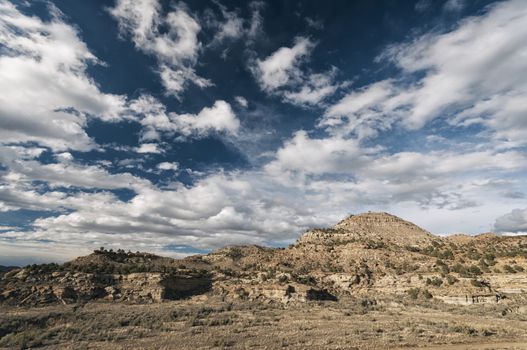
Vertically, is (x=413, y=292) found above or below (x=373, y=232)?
below

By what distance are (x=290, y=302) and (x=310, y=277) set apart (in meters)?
16.1

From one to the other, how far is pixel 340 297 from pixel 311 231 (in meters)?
45.0

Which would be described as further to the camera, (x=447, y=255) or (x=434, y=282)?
(x=447, y=255)

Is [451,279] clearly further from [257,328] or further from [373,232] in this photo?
[373,232]

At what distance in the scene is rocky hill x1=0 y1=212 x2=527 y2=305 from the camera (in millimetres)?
39094

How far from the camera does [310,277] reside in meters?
55.6

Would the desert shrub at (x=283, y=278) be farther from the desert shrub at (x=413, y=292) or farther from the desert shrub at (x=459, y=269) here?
the desert shrub at (x=459, y=269)

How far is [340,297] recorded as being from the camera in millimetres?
47625

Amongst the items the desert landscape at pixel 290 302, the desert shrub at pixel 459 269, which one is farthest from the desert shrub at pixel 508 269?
the desert shrub at pixel 459 269

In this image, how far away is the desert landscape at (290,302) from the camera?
68.0 feet

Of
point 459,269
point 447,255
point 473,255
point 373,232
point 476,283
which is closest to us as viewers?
point 476,283

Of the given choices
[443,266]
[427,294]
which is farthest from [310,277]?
[443,266]

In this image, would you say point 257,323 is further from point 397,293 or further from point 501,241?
point 501,241

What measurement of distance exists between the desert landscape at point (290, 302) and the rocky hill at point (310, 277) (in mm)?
176
